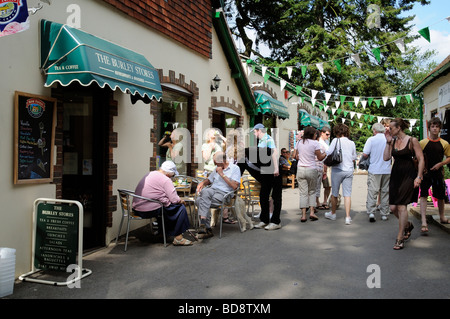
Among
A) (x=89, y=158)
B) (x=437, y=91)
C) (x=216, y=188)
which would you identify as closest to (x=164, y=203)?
(x=216, y=188)

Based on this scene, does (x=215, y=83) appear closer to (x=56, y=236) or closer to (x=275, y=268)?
(x=275, y=268)

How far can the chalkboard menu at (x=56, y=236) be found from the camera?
4227 millimetres

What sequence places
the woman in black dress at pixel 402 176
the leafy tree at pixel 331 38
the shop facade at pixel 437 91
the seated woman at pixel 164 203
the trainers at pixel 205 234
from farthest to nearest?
the leafy tree at pixel 331 38, the shop facade at pixel 437 91, the trainers at pixel 205 234, the seated woman at pixel 164 203, the woman in black dress at pixel 402 176

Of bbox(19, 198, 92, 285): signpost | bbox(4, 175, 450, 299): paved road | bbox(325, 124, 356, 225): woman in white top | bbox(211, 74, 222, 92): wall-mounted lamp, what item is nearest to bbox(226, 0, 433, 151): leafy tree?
bbox(211, 74, 222, 92): wall-mounted lamp

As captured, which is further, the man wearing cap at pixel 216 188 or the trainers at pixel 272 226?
the trainers at pixel 272 226

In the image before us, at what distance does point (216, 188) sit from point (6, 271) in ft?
11.1

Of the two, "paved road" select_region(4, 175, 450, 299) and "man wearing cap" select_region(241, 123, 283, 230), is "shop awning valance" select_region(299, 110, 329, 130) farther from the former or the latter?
"paved road" select_region(4, 175, 450, 299)

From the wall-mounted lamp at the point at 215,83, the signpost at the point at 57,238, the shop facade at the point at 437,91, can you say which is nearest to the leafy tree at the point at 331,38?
the shop facade at the point at 437,91

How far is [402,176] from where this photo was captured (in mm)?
5414

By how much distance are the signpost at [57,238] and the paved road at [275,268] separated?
242 mm

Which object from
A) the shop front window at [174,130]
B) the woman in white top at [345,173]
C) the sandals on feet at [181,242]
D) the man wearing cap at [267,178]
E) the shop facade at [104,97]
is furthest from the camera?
the shop front window at [174,130]

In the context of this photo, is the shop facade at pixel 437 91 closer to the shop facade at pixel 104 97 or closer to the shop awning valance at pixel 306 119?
the shop awning valance at pixel 306 119

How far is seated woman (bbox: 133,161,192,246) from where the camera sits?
553cm
